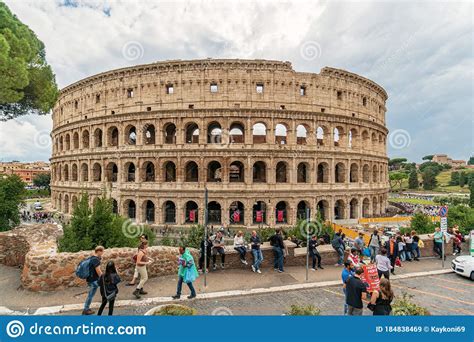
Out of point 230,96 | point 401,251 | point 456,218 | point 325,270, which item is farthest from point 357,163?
point 325,270

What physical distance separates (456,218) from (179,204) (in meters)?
23.5

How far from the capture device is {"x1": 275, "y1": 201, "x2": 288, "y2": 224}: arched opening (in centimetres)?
2612

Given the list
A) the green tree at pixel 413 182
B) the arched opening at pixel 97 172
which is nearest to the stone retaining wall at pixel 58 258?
the arched opening at pixel 97 172

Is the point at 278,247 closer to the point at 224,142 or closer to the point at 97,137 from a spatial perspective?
the point at 224,142

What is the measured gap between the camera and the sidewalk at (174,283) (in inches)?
263

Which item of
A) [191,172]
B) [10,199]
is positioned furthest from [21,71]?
[191,172]

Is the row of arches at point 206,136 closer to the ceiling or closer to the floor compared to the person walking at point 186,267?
closer to the ceiling

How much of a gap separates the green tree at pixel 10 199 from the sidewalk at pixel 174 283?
7912mm

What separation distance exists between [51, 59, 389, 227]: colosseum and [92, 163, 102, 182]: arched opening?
120 millimetres

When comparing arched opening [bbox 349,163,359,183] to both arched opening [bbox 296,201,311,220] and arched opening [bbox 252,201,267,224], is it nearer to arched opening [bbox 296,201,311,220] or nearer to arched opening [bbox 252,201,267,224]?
arched opening [bbox 296,201,311,220]

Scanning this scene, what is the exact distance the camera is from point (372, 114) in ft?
104

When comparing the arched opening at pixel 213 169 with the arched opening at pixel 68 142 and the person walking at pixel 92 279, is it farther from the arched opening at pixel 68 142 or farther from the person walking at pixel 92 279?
the person walking at pixel 92 279

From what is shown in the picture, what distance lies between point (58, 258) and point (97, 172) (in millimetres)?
25397

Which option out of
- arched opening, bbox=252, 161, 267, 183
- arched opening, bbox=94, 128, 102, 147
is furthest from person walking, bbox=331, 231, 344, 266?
arched opening, bbox=94, 128, 102, 147
